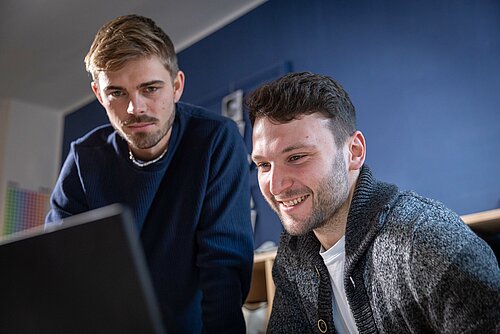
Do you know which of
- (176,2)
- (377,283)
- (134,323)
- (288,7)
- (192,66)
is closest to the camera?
(134,323)

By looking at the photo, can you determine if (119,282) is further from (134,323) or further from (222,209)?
(222,209)

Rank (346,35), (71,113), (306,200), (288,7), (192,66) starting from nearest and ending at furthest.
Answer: (306,200) < (346,35) < (288,7) < (192,66) < (71,113)

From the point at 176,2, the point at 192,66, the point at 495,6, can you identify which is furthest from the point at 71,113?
the point at 495,6

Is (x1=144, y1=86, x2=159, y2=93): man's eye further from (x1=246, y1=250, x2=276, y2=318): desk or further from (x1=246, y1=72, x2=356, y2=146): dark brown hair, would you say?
(x1=246, y1=250, x2=276, y2=318): desk

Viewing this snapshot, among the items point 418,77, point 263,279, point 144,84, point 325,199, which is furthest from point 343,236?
point 263,279

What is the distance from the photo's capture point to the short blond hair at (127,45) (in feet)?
4.61

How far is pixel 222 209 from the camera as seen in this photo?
1407 mm

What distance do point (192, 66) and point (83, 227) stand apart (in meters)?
2.90

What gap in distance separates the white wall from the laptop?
3472mm

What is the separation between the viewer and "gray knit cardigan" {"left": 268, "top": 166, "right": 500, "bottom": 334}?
0.90 metres

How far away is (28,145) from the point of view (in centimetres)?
411

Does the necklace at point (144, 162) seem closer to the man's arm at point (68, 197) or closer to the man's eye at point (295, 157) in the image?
the man's arm at point (68, 197)

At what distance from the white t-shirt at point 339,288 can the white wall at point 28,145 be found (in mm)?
3121

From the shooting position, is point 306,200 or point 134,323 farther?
point 306,200
